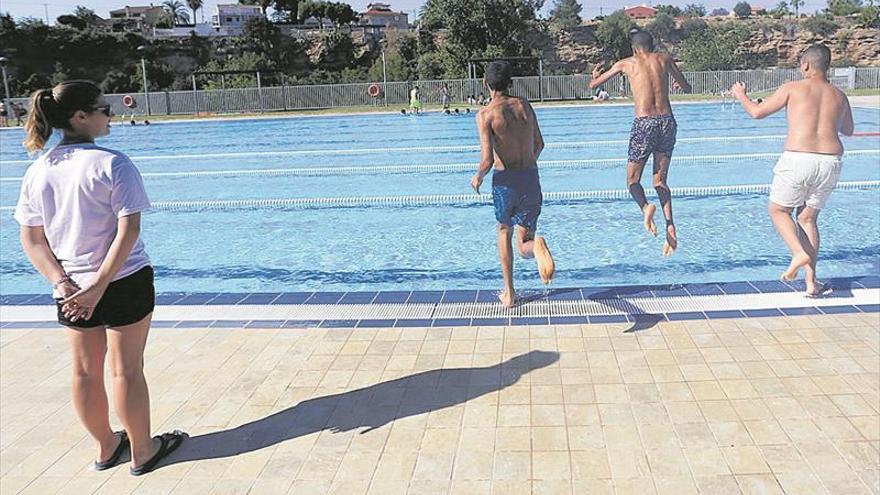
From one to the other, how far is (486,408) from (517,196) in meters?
2.00

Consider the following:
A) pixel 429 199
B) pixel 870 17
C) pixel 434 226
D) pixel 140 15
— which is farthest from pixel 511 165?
pixel 140 15

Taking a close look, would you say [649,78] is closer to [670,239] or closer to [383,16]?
[670,239]

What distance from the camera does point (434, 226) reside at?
9.48 m

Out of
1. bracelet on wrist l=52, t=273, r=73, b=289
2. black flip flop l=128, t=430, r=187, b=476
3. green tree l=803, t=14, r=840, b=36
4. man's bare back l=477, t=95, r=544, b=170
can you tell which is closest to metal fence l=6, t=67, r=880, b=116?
man's bare back l=477, t=95, r=544, b=170

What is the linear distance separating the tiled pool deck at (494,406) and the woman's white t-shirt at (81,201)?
3.23ft

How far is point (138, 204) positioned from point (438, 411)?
169 cm

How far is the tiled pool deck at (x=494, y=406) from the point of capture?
10.0 ft

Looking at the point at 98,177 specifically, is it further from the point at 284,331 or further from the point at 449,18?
the point at 449,18

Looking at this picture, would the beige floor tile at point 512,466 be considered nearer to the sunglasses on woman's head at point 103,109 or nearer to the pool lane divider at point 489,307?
the pool lane divider at point 489,307

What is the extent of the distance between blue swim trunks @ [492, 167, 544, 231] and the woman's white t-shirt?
2790mm

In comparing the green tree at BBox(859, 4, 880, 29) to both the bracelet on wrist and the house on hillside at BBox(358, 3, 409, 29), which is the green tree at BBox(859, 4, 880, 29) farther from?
the house on hillside at BBox(358, 3, 409, 29)

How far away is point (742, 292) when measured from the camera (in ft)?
17.5

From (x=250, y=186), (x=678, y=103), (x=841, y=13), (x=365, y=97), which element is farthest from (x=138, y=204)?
(x=841, y=13)

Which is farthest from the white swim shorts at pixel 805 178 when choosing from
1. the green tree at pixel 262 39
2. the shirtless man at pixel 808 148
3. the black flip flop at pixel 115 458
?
the green tree at pixel 262 39
